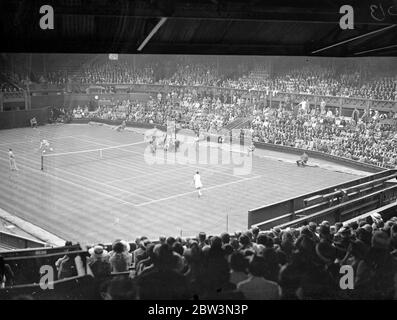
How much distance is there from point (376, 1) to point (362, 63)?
28182 mm

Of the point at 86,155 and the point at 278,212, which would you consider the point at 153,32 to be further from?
the point at 86,155

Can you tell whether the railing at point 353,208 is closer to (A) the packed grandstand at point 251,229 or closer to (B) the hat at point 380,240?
(A) the packed grandstand at point 251,229

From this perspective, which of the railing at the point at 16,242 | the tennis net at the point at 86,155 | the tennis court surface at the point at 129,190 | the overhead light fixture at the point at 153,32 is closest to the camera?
the overhead light fixture at the point at 153,32

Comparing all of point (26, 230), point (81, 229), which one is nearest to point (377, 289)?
point (81, 229)

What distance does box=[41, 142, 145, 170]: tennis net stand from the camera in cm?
2808

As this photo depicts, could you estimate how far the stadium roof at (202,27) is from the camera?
611 centimetres

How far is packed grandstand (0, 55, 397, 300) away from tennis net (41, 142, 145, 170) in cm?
506

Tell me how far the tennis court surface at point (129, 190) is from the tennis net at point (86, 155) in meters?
0.06

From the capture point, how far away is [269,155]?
3103cm

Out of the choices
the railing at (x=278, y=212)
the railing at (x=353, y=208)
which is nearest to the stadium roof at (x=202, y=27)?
the railing at (x=353, y=208)

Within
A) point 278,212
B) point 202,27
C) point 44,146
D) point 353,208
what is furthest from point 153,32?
point 44,146

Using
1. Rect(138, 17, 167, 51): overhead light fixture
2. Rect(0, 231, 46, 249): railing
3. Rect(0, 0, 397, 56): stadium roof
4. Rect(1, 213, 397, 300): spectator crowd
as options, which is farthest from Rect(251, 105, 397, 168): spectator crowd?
Rect(138, 17, 167, 51): overhead light fixture

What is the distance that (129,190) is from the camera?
2295 cm
